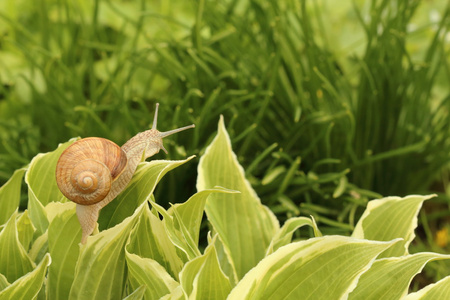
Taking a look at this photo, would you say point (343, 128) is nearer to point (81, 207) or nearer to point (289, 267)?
point (289, 267)

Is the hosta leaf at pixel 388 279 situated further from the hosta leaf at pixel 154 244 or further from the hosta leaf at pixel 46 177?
the hosta leaf at pixel 46 177

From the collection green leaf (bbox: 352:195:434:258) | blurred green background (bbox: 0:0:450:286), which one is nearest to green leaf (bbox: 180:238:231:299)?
green leaf (bbox: 352:195:434:258)

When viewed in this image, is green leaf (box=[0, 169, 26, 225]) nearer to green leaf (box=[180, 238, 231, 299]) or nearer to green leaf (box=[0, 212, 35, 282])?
green leaf (box=[0, 212, 35, 282])

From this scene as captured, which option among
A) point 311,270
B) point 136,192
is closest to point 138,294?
point 136,192

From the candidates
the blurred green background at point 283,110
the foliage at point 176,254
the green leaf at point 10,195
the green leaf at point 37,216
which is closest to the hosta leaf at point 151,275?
the foliage at point 176,254

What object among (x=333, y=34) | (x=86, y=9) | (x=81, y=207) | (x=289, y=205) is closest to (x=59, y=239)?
(x=81, y=207)
